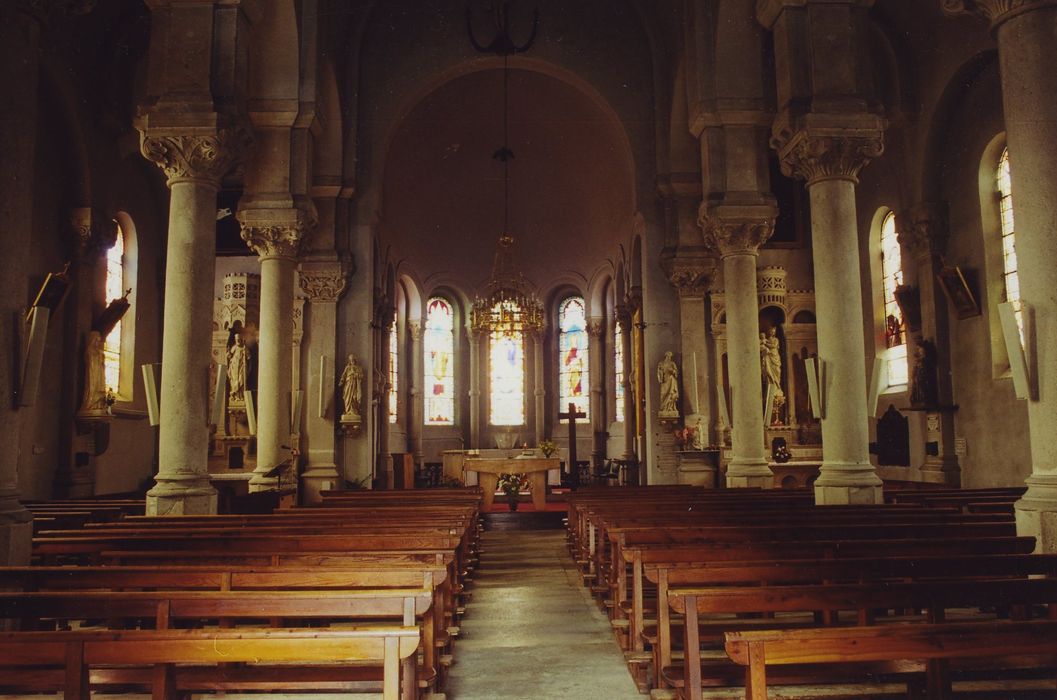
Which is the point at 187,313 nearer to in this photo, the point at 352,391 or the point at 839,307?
the point at 839,307

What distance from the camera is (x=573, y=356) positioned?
1193 inches

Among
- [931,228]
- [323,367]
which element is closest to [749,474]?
[931,228]

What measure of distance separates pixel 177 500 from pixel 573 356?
21.4 meters

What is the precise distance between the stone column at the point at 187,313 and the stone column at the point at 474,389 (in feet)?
63.9

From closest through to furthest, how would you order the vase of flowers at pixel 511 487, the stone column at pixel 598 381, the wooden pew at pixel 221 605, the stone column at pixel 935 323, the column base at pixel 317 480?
1. the wooden pew at pixel 221 605
2. the stone column at pixel 935 323
3. the column base at pixel 317 480
4. the vase of flowers at pixel 511 487
5. the stone column at pixel 598 381

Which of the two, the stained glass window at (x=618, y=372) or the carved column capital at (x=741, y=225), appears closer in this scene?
the carved column capital at (x=741, y=225)

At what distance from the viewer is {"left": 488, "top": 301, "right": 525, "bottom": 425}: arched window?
30.2 meters

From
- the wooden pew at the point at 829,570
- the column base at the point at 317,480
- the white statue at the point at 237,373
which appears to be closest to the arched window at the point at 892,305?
the column base at the point at 317,480

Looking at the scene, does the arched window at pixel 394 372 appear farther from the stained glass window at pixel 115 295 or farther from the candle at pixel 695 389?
the candle at pixel 695 389

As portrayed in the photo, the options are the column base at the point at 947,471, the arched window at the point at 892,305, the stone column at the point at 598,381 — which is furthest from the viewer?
the stone column at the point at 598,381

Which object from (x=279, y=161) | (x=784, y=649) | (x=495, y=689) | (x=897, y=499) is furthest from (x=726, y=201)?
(x=784, y=649)

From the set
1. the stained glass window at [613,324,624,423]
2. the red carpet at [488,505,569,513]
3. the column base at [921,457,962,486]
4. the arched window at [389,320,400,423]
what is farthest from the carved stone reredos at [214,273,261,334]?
the column base at [921,457,962,486]

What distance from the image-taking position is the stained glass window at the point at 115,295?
18.0m

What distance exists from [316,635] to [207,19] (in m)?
9.17
